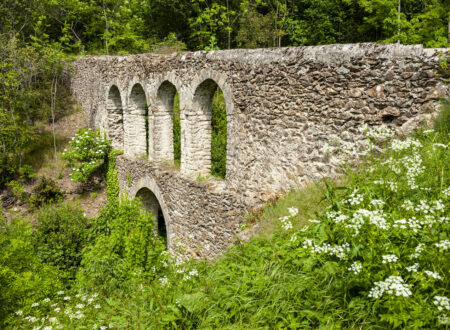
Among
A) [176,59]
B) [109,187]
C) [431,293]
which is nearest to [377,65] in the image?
[431,293]

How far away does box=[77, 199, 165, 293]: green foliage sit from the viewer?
6156mm

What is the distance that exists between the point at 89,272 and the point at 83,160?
23.3 ft

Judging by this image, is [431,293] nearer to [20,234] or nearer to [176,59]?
[176,59]

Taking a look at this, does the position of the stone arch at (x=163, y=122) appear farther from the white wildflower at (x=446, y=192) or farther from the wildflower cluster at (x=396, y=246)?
the white wildflower at (x=446, y=192)

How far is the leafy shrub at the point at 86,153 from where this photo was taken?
1212 centimetres

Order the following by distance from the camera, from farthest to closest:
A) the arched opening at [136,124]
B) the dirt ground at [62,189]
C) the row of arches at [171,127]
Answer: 1. the dirt ground at [62,189]
2. the arched opening at [136,124]
3. the row of arches at [171,127]

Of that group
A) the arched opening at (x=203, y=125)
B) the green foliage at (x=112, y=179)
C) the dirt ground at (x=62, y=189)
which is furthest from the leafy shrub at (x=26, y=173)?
the arched opening at (x=203, y=125)

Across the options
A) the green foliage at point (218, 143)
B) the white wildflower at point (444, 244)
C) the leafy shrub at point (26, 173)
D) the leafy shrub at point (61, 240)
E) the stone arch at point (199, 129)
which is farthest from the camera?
the leafy shrub at point (26, 173)

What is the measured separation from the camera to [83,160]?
1282cm

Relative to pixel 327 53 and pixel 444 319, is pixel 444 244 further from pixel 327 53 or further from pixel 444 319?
pixel 327 53

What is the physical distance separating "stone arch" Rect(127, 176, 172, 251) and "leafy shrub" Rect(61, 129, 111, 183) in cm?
217

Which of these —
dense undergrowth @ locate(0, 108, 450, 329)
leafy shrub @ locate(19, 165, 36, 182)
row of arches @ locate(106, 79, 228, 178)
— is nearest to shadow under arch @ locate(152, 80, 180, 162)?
row of arches @ locate(106, 79, 228, 178)

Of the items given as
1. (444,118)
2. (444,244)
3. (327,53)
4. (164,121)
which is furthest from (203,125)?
(444,244)

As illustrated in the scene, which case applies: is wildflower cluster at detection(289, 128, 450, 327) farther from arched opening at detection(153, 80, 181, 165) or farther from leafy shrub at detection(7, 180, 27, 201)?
leafy shrub at detection(7, 180, 27, 201)
